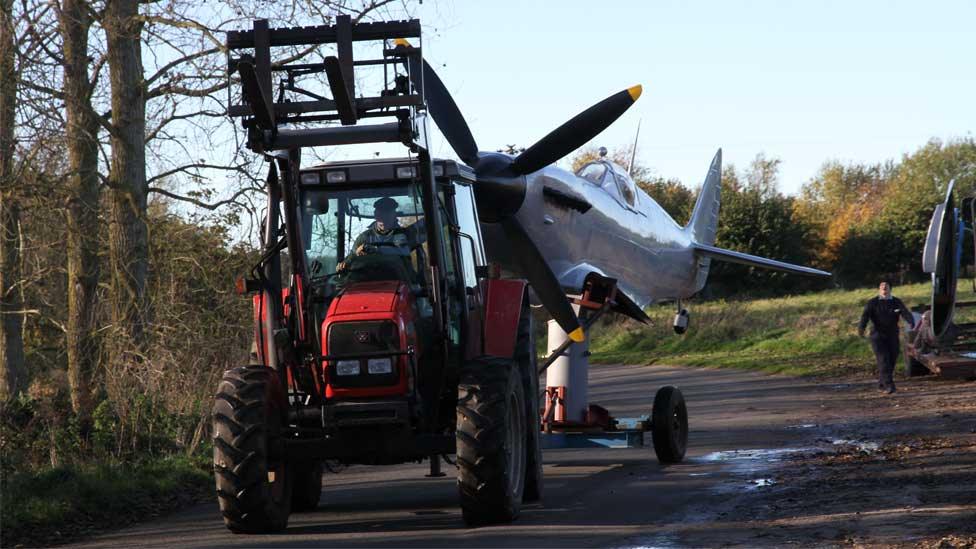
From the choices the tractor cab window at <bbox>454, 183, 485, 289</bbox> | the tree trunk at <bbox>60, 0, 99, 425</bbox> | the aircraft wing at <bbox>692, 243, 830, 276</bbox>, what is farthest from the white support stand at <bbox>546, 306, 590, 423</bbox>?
the tree trunk at <bbox>60, 0, 99, 425</bbox>

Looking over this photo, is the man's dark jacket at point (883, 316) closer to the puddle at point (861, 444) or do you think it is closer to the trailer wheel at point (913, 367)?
the trailer wheel at point (913, 367)

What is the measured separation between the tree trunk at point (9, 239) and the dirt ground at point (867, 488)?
11099 mm

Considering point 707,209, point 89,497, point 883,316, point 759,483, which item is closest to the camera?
point 89,497

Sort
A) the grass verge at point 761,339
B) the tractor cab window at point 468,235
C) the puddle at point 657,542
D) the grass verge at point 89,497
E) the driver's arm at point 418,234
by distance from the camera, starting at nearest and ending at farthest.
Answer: the puddle at point 657,542 < the grass verge at point 89,497 < the driver's arm at point 418,234 < the tractor cab window at point 468,235 < the grass verge at point 761,339

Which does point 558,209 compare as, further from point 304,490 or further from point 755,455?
point 304,490

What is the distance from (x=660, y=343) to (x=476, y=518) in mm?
32054

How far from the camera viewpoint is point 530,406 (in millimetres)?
10148

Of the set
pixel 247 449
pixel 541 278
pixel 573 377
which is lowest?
pixel 247 449

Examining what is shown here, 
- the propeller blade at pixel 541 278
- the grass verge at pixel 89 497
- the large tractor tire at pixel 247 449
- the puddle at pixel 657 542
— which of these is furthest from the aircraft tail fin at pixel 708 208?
the large tractor tire at pixel 247 449

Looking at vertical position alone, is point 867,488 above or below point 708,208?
below

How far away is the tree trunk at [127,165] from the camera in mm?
17594

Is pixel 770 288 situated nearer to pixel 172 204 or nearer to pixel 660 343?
pixel 660 343

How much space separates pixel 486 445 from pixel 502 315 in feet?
5.93

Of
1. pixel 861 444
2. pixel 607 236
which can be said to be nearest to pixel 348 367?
pixel 607 236
